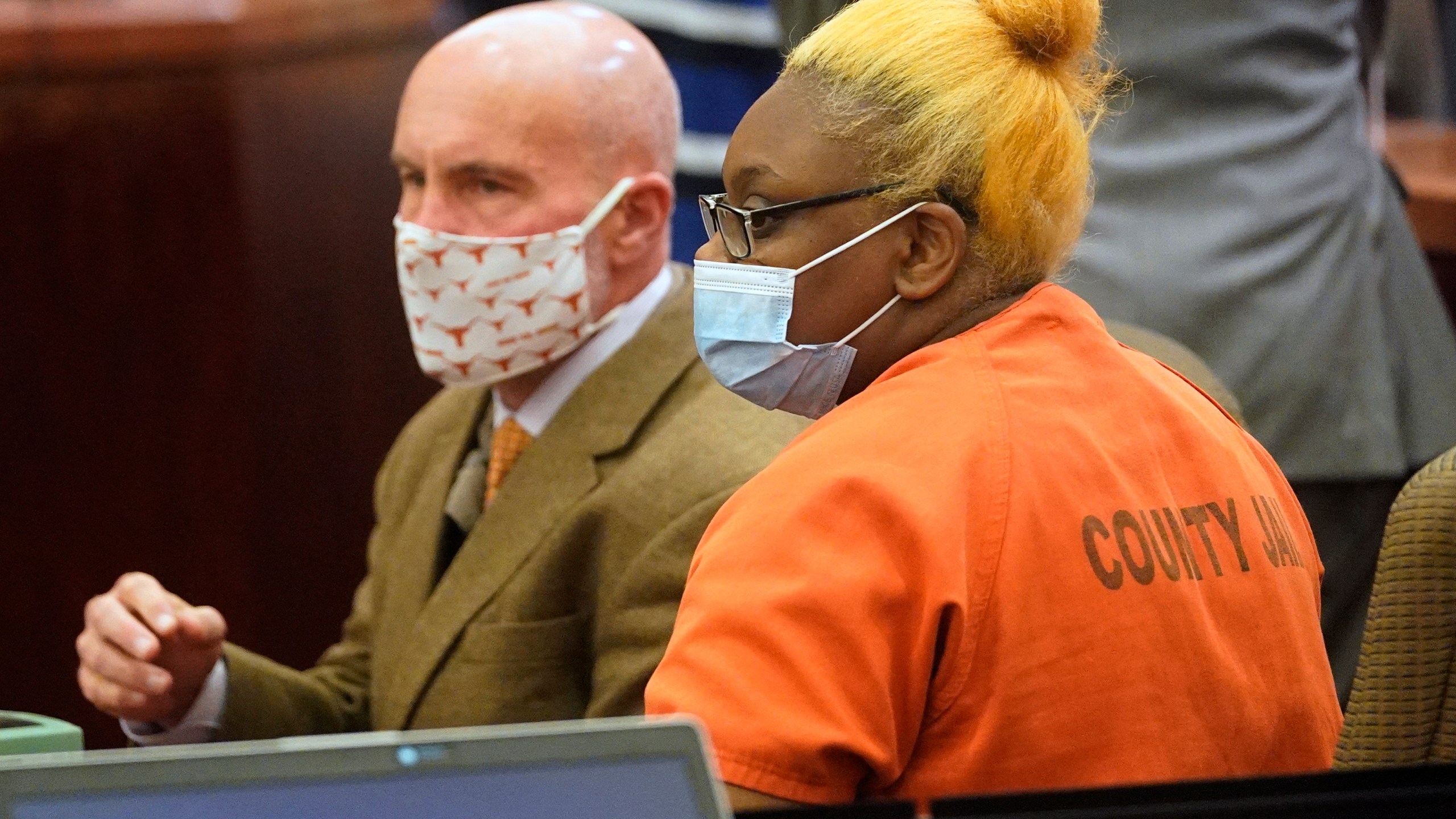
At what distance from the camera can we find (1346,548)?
7.17 feet

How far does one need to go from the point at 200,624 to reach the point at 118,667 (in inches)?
4.5

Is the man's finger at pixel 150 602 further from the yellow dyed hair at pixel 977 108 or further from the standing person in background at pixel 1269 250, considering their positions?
the standing person in background at pixel 1269 250

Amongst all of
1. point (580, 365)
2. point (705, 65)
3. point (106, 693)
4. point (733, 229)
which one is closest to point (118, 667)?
point (106, 693)

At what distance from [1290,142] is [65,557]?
6.32 ft

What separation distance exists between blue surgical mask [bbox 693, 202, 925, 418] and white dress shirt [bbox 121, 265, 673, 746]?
58 cm

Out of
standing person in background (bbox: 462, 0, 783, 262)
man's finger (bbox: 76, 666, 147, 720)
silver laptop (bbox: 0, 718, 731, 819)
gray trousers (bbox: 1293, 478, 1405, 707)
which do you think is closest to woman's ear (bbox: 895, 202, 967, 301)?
silver laptop (bbox: 0, 718, 731, 819)

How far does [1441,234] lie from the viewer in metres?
2.90

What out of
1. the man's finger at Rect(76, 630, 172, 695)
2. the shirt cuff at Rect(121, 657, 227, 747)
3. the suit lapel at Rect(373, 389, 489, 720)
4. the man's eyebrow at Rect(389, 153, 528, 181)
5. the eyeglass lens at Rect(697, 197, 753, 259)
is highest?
the eyeglass lens at Rect(697, 197, 753, 259)

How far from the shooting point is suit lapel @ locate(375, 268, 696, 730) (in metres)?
1.83

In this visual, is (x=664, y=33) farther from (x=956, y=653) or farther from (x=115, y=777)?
(x=115, y=777)

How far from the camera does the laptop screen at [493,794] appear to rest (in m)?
0.66

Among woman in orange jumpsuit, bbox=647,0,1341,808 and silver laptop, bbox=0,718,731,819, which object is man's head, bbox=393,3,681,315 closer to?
woman in orange jumpsuit, bbox=647,0,1341,808

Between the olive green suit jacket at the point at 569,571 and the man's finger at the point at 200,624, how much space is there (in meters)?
0.19

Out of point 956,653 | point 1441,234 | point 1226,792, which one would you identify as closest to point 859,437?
point 956,653
